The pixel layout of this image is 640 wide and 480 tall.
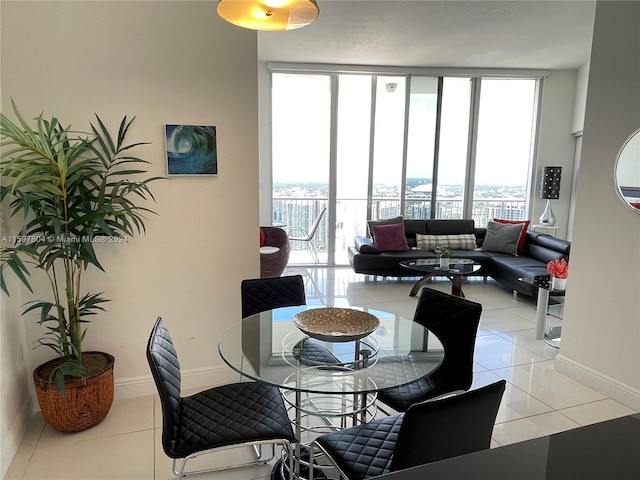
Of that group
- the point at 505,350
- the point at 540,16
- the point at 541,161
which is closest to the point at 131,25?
the point at 505,350

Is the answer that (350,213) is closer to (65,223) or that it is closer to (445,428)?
(65,223)

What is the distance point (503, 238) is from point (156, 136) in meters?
4.79

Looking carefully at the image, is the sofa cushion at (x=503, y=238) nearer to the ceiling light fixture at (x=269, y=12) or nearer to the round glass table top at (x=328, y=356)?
the round glass table top at (x=328, y=356)

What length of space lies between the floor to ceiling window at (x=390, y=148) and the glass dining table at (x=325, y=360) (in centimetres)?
443

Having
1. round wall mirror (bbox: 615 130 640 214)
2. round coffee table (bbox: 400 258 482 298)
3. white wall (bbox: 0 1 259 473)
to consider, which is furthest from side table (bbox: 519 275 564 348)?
white wall (bbox: 0 1 259 473)

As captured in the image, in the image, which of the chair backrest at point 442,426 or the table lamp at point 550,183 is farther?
the table lamp at point 550,183

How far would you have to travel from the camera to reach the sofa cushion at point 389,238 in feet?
18.9

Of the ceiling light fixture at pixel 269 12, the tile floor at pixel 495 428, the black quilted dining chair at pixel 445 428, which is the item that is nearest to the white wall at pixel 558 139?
the tile floor at pixel 495 428

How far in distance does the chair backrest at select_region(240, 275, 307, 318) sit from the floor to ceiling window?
159 inches

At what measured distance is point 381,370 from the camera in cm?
186

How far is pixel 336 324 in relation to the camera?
215cm

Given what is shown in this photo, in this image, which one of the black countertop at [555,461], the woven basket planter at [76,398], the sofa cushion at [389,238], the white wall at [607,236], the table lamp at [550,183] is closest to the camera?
the black countertop at [555,461]

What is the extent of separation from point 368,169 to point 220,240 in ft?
13.7

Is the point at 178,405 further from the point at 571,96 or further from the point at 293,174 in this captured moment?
the point at 571,96
